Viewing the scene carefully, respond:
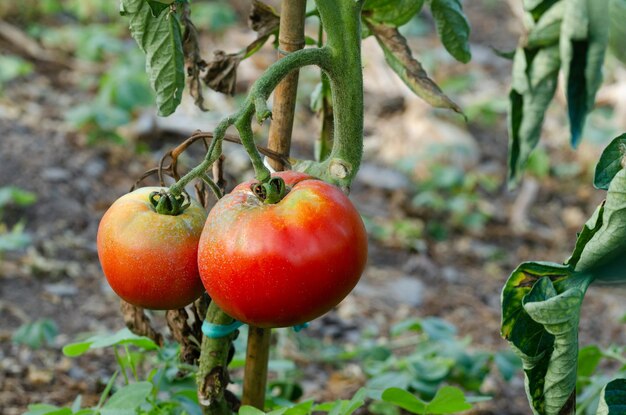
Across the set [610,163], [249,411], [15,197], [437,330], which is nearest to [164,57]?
[249,411]

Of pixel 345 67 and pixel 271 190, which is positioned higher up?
pixel 345 67

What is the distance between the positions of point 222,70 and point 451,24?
356 mm

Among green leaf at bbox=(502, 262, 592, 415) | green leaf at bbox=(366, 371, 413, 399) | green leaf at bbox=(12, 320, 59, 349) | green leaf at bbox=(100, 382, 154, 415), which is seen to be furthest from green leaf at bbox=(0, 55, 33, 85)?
green leaf at bbox=(502, 262, 592, 415)

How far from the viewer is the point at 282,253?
34.2 inches

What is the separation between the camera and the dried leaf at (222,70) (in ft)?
4.14

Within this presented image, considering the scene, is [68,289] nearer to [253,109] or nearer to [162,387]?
[162,387]

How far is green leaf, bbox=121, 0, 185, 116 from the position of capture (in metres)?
1.11

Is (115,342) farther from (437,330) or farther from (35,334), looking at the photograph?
(437,330)

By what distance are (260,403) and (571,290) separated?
0.52m

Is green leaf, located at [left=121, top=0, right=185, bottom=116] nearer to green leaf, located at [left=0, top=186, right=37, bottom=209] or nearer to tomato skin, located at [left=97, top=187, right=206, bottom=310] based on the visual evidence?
tomato skin, located at [left=97, top=187, right=206, bottom=310]

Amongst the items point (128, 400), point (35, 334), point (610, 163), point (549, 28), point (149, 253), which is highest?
point (549, 28)

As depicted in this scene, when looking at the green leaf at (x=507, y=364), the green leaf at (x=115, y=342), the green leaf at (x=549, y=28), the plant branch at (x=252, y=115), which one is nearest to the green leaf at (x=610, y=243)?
the plant branch at (x=252, y=115)

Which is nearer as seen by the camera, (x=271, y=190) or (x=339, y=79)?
(x=271, y=190)

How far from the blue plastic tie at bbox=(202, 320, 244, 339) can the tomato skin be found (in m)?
0.11
